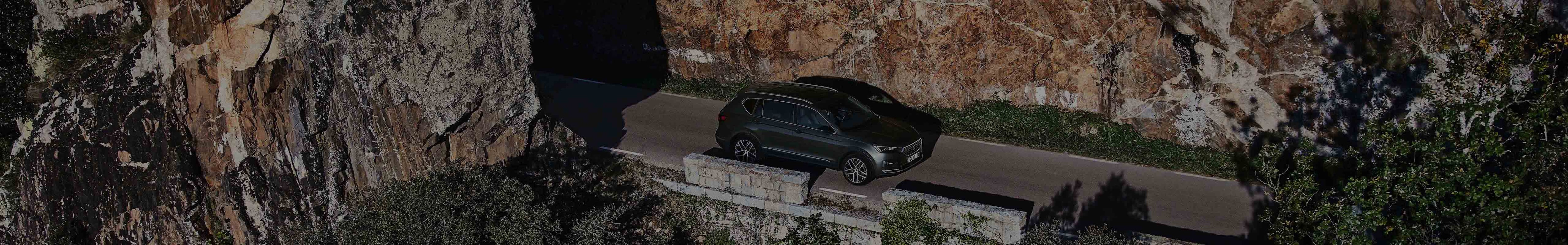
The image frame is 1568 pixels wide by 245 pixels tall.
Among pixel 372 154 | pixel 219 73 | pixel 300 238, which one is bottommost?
pixel 300 238

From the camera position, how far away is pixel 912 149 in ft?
55.5

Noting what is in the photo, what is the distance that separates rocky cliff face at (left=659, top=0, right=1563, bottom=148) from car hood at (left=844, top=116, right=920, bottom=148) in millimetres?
3784

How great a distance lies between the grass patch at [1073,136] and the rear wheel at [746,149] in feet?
14.2

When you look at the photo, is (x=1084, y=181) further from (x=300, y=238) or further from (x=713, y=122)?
(x=300, y=238)

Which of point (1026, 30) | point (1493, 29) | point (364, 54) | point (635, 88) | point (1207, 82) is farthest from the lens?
point (635, 88)

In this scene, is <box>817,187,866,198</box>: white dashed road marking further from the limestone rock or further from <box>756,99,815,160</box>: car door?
the limestone rock

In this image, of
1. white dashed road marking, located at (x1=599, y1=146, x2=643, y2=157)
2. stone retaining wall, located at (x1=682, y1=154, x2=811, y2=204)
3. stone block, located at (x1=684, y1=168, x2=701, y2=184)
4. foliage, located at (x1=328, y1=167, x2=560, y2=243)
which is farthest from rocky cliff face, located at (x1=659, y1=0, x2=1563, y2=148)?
foliage, located at (x1=328, y1=167, x2=560, y2=243)

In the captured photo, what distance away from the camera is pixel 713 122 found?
20.5 metres

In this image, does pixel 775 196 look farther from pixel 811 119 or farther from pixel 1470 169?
pixel 1470 169

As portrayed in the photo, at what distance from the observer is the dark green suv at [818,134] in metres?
16.6

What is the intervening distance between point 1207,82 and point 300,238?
16.2 m

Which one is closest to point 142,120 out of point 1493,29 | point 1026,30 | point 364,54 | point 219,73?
point 219,73

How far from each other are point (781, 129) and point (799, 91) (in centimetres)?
122

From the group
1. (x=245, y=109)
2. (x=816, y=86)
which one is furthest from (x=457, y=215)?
(x=816, y=86)
